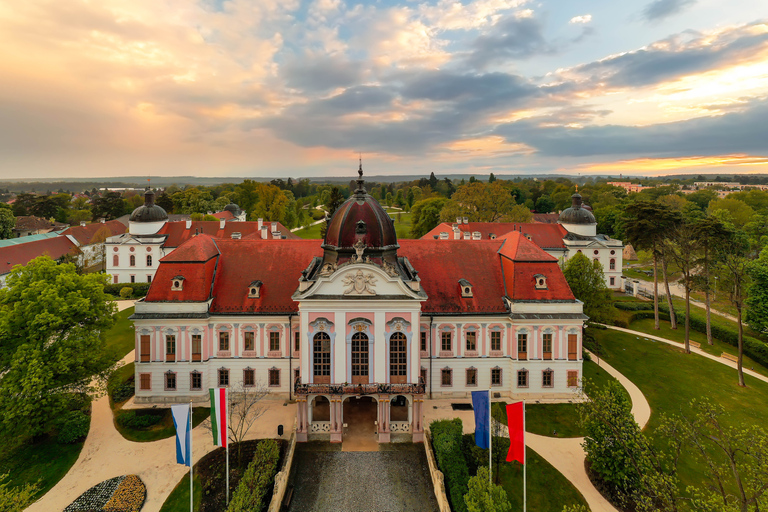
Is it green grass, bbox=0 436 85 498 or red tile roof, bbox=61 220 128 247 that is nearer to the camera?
green grass, bbox=0 436 85 498

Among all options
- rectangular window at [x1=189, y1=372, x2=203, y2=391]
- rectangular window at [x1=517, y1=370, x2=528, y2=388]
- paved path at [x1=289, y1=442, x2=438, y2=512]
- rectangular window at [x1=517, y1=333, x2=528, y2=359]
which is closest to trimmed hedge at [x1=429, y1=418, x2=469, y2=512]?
paved path at [x1=289, y1=442, x2=438, y2=512]

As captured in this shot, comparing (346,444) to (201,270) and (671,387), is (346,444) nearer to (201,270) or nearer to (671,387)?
(201,270)

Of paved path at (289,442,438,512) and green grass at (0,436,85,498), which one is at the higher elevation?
green grass at (0,436,85,498)

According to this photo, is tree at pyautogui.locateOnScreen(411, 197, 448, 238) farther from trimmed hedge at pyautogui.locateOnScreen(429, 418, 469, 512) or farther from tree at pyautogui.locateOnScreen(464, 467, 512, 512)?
tree at pyautogui.locateOnScreen(464, 467, 512, 512)

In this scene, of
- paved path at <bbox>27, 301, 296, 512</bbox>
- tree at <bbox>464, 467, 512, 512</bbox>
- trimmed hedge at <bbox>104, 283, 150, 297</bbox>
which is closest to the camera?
tree at <bbox>464, 467, 512, 512</bbox>

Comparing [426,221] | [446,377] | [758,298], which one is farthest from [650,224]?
[426,221]

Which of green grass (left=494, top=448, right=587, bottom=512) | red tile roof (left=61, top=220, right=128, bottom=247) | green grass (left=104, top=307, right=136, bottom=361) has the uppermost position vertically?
red tile roof (left=61, top=220, right=128, bottom=247)

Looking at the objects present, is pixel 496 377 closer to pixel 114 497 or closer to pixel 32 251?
pixel 114 497
